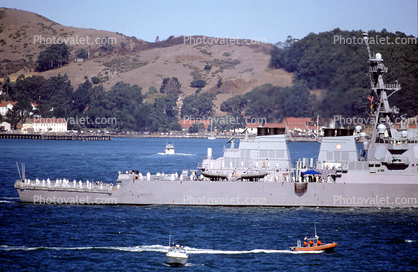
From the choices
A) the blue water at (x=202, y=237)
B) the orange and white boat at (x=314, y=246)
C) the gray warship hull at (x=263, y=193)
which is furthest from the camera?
the gray warship hull at (x=263, y=193)

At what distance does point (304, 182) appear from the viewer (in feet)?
128

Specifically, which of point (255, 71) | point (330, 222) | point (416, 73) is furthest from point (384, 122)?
point (416, 73)

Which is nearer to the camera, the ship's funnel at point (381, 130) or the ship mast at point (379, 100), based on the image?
the ship's funnel at point (381, 130)

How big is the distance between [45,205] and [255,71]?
43.0 m

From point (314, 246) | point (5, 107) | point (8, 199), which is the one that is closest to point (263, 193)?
point (314, 246)

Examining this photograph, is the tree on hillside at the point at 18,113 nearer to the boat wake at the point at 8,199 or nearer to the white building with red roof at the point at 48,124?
the white building with red roof at the point at 48,124

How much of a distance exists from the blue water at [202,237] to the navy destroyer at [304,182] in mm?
847

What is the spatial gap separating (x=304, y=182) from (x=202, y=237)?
35.3 ft

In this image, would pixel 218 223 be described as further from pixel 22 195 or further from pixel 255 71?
pixel 255 71

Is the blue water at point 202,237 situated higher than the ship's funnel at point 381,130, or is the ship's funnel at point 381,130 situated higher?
the ship's funnel at point 381,130

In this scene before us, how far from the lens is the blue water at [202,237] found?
27.9 meters

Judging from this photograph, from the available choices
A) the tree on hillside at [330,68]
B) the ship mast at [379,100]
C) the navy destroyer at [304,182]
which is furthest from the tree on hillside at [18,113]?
the ship mast at [379,100]

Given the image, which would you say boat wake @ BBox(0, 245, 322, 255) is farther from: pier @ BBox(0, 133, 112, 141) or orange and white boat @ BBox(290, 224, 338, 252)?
pier @ BBox(0, 133, 112, 141)

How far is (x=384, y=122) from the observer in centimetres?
4144
